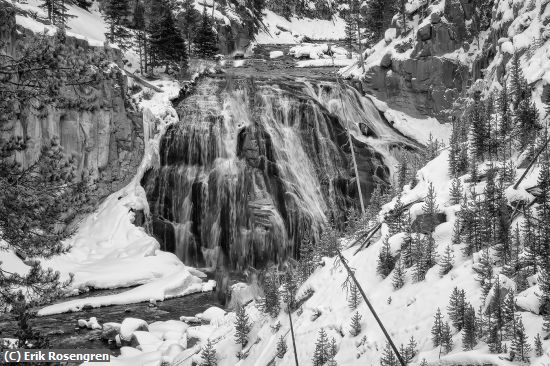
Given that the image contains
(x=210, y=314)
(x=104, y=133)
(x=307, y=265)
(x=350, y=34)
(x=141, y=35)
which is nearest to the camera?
(x=307, y=265)

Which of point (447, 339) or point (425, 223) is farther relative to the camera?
point (425, 223)

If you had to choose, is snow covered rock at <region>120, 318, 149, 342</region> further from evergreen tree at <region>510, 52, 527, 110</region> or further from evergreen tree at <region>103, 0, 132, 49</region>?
evergreen tree at <region>103, 0, 132, 49</region>

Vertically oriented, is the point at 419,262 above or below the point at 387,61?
below

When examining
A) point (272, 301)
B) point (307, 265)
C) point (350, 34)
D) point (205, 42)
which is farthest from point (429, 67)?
point (272, 301)

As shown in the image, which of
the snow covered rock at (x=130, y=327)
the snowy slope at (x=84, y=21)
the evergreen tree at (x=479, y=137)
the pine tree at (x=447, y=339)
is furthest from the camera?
the snowy slope at (x=84, y=21)

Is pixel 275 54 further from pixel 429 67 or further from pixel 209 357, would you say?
pixel 209 357

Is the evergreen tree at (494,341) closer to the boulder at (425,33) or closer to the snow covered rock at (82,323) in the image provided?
the snow covered rock at (82,323)

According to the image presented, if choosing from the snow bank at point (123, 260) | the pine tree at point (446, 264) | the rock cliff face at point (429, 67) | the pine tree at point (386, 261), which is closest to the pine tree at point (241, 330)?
the pine tree at point (386, 261)
